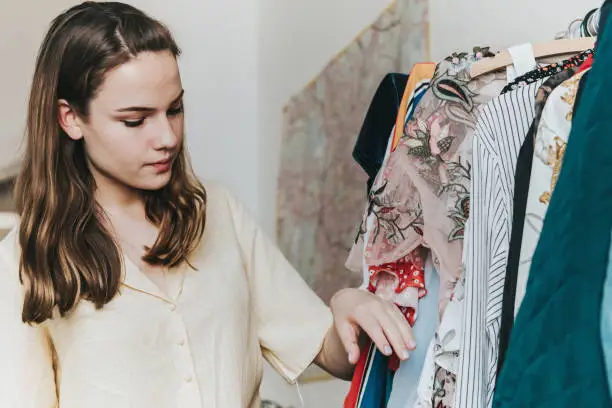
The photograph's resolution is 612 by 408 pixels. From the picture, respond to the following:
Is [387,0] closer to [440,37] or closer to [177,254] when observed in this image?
[440,37]

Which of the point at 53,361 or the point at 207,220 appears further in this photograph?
the point at 207,220

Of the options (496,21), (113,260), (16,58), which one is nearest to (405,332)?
(113,260)

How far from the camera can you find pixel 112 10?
3.89 feet

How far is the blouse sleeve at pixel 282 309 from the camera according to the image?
1.33 metres

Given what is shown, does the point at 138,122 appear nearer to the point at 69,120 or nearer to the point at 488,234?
the point at 69,120

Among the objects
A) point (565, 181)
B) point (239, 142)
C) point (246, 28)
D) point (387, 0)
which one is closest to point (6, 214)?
point (239, 142)

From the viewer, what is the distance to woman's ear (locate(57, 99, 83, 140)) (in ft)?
3.86

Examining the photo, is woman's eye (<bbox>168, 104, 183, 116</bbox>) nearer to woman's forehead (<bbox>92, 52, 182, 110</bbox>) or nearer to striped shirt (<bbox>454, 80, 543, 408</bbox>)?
woman's forehead (<bbox>92, 52, 182, 110</bbox>)

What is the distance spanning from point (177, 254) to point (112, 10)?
0.37m

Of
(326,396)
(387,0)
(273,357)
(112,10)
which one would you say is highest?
(387,0)

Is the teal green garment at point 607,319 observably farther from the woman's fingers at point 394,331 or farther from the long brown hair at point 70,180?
the long brown hair at point 70,180

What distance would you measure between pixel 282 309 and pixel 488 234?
442mm

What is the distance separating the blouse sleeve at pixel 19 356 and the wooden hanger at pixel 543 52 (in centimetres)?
75

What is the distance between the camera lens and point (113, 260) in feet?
3.90
